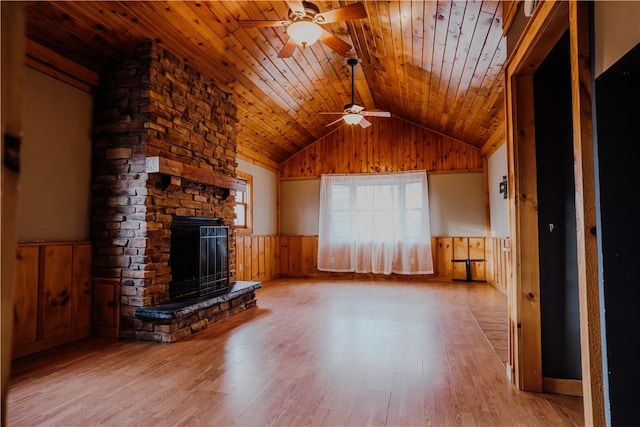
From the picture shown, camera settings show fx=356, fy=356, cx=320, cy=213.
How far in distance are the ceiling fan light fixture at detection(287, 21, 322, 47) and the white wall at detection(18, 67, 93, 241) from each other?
7.53ft

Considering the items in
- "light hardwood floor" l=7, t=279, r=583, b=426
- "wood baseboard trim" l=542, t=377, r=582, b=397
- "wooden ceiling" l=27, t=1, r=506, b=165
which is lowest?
"light hardwood floor" l=7, t=279, r=583, b=426

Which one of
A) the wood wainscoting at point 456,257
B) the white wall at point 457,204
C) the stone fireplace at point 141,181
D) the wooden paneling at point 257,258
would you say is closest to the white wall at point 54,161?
the stone fireplace at point 141,181

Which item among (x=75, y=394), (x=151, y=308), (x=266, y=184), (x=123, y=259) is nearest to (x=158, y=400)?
(x=75, y=394)

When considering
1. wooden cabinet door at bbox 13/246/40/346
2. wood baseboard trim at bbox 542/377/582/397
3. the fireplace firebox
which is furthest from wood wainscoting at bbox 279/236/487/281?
wooden cabinet door at bbox 13/246/40/346

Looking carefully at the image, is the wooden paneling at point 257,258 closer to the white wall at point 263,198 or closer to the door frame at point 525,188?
the white wall at point 263,198

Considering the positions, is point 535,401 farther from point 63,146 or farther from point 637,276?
point 63,146

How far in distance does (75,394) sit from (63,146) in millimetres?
2321

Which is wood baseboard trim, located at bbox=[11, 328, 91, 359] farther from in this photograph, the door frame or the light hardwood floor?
the door frame

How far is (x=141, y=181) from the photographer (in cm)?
354

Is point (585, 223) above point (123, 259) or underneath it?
above

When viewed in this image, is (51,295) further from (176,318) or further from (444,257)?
(444,257)

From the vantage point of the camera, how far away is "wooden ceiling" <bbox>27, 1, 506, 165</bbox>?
3.15m

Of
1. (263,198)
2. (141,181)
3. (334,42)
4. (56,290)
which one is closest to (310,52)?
(334,42)

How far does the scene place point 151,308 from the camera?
11.3 feet
